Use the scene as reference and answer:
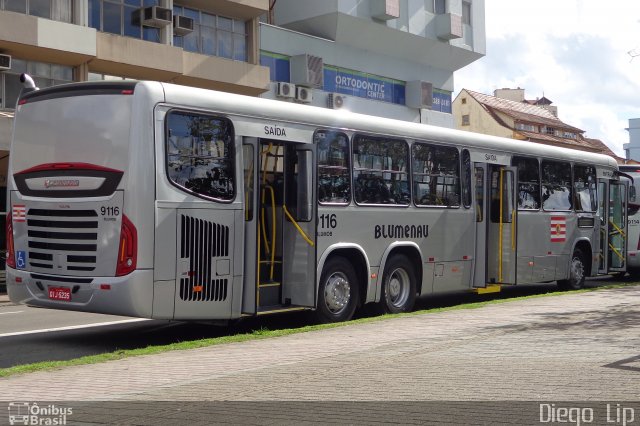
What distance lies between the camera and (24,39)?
2730cm

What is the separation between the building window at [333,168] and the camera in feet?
43.0

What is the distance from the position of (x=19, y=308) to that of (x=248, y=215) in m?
7.75

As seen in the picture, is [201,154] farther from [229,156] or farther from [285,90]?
[285,90]

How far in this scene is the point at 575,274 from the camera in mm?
20000

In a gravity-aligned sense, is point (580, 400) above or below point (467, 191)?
below

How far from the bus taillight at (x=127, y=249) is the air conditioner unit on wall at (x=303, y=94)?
27678 mm

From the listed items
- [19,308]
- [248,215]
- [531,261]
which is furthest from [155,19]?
[248,215]

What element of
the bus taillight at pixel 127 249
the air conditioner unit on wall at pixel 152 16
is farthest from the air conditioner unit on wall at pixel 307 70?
the bus taillight at pixel 127 249

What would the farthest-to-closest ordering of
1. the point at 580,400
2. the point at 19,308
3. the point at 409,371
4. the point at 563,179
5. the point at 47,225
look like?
the point at 563,179 < the point at 19,308 < the point at 47,225 < the point at 409,371 < the point at 580,400

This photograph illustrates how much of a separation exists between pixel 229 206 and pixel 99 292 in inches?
78.6

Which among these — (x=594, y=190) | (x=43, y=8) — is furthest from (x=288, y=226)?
(x=43, y=8)

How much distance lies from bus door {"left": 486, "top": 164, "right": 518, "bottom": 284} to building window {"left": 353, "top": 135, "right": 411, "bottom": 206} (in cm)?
288

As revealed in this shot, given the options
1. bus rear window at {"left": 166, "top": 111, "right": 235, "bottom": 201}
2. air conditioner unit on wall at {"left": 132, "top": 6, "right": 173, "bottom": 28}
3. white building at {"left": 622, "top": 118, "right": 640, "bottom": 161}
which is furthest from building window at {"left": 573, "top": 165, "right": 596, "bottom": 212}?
white building at {"left": 622, "top": 118, "right": 640, "bottom": 161}

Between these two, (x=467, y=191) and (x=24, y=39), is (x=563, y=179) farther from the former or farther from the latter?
(x=24, y=39)
